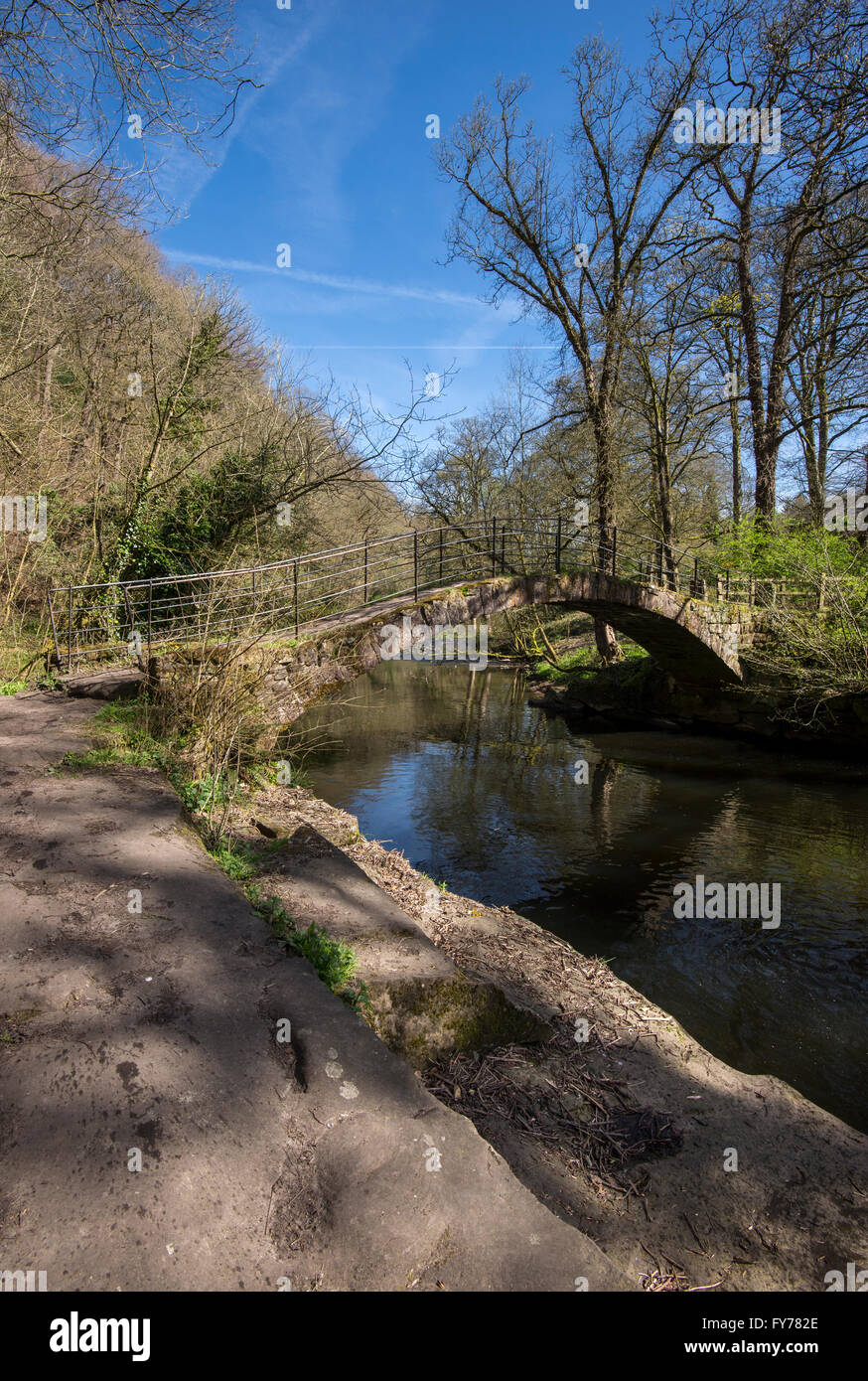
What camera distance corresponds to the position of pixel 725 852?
9664 millimetres

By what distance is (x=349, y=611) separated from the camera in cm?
1078

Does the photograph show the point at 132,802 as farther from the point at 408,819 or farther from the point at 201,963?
the point at 408,819

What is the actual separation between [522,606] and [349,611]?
5.66m

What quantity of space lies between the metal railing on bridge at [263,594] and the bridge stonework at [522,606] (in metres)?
0.40

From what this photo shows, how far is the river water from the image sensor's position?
5.77 metres

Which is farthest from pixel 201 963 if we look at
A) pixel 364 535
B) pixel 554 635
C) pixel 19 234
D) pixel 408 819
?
pixel 554 635
